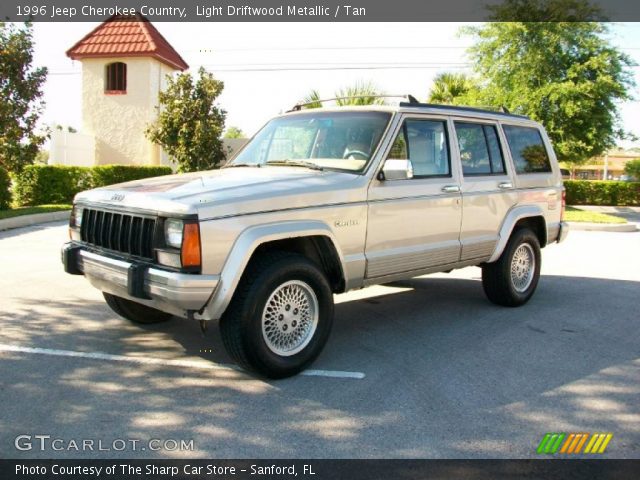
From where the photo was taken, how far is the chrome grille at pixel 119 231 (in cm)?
425

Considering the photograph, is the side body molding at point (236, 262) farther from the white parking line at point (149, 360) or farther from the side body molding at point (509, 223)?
the side body molding at point (509, 223)

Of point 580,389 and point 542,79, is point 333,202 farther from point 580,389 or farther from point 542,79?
point 542,79

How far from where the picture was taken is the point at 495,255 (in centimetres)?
632

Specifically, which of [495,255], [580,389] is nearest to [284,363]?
[580,389]

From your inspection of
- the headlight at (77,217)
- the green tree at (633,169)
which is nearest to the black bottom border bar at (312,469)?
the headlight at (77,217)

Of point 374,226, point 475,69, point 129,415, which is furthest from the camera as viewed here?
point 475,69

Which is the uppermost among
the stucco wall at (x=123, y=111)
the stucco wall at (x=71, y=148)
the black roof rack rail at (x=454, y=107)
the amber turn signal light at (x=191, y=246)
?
the stucco wall at (x=123, y=111)

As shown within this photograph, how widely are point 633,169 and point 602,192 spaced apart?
2.38 meters

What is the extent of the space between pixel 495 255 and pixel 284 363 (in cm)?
299

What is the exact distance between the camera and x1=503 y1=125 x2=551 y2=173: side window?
6738 mm

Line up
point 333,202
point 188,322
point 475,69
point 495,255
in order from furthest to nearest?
point 475,69 < point 495,255 < point 188,322 < point 333,202

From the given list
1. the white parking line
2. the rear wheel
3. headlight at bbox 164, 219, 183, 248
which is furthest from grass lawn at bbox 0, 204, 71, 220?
headlight at bbox 164, 219, 183, 248

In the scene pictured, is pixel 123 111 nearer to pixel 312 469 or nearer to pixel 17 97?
pixel 17 97

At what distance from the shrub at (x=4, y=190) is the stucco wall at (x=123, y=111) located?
9935 millimetres
